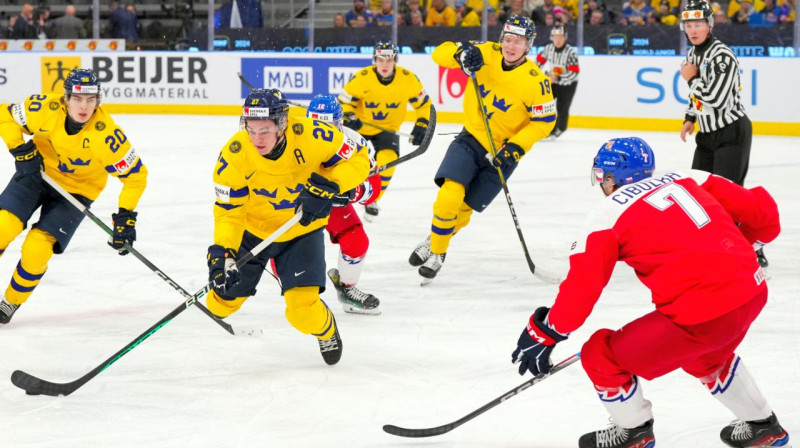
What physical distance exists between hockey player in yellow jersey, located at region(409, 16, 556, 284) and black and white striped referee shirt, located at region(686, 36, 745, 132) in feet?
2.40

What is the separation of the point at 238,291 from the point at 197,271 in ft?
5.44

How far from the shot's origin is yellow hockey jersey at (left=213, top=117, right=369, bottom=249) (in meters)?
3.53

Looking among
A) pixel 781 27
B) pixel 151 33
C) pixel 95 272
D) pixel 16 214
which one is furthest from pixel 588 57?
pixel 16 214

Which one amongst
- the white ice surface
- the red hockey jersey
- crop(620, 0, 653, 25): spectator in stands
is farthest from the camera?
crop(620, 0, 653, 25): spectator in stands

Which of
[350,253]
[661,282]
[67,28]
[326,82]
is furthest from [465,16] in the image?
[661,282]

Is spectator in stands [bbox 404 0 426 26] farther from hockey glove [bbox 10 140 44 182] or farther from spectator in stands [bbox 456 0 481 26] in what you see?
hockey glove [bbox 10 140 44 182]

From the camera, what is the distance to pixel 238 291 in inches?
146

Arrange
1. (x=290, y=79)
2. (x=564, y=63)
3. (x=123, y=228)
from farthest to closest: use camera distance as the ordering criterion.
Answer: (x=290, y=79) → (x=564, y=63) → (x=123, y=228)

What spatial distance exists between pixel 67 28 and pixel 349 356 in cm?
1029

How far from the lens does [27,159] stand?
4.08 meters

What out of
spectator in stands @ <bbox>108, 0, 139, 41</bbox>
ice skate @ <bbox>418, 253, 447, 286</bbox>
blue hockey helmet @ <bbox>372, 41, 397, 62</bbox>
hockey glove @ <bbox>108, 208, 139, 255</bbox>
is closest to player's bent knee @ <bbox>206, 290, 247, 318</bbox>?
hockey glove @ <bbox>108, 208, 139, 255</bbox>

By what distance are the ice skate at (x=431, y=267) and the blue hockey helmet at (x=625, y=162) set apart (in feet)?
7.82

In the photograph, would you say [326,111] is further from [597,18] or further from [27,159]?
[597,18]

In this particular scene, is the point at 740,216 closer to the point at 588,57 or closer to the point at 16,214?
the point at 16,214
